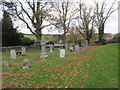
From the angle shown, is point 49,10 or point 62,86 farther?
point 49,10

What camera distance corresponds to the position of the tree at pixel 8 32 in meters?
20.8

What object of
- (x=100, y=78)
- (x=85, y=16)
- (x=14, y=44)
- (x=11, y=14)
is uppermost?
(x=85, y=16)

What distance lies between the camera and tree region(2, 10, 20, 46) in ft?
68.4

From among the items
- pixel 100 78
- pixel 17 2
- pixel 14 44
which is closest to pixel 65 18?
pixel 17 2

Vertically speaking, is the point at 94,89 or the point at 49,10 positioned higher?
the point at 49,10

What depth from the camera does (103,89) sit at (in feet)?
13.7

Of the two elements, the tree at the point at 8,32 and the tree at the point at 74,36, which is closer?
the tree at the point at 8,32

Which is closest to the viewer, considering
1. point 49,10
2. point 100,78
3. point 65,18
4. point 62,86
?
point 62,86

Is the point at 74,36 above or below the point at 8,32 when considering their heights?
above

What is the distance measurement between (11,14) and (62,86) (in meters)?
21.3

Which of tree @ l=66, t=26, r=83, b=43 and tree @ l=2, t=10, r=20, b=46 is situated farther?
tree @ l=66, t=26, r=83, b=43

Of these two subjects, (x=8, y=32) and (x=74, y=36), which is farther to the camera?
(x=74, y=36)

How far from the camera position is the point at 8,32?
21.0 m

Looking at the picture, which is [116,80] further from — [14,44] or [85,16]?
[85,16]
